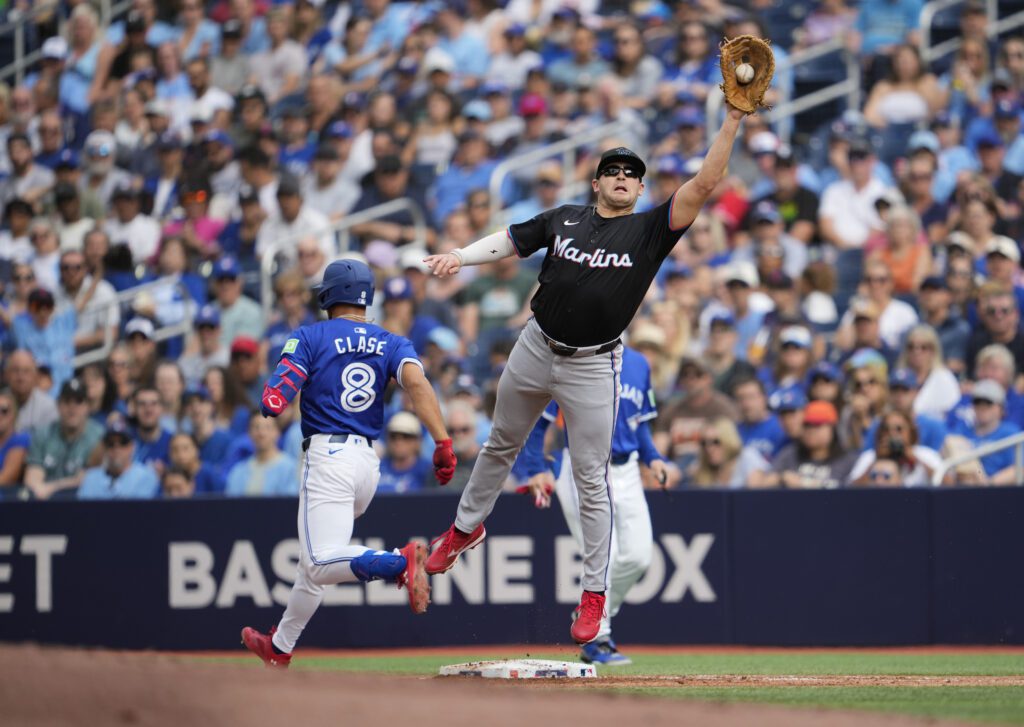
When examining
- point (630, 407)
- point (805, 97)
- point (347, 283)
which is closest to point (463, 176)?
point (805, 97)

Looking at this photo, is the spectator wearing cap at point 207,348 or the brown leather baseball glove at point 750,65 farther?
the spectator wearing cap at point 207,348

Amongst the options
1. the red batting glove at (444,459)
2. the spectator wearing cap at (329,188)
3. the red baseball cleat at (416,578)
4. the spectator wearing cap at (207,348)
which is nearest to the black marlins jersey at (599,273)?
the red batting glove at (444,459)

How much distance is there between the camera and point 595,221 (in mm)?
7430

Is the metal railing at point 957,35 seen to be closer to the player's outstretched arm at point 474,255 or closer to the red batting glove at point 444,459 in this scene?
the player's outstretched arm at point 474,255

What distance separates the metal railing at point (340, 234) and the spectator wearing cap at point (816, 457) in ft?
13.5

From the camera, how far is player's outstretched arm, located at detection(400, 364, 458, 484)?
7457mm

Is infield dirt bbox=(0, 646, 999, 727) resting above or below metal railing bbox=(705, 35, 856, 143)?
below

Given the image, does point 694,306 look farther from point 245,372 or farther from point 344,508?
point 344,508

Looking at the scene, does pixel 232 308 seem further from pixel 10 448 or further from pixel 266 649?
pixel 266 649

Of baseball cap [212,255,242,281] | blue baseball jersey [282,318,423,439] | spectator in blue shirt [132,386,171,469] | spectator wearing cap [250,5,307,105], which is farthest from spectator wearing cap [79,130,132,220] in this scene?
blue baseball jersey [282,318,423,439]

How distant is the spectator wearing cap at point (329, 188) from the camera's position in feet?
48.3

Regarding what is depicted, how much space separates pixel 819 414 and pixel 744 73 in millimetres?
4732

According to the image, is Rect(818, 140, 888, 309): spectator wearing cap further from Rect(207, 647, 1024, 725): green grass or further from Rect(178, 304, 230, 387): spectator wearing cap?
Rect(178, 304, 230, 387): spectator wearing cap

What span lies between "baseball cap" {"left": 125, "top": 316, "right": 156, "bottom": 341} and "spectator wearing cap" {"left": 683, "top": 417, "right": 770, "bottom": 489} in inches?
188
